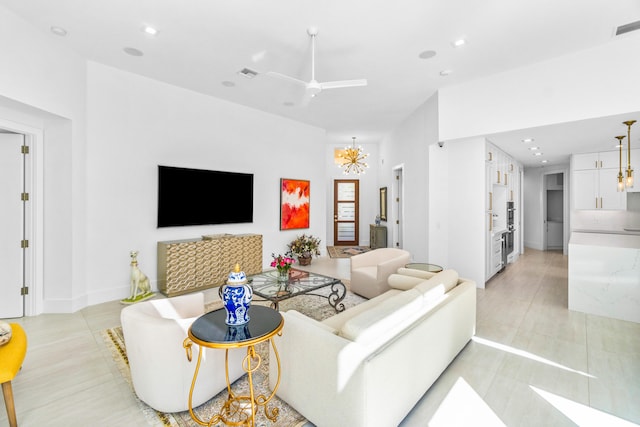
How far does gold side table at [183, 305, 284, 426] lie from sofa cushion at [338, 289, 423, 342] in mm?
441

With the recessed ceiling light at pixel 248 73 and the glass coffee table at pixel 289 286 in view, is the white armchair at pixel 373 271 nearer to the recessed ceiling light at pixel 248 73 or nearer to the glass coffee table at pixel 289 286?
the glass coffee table at pixel 289 286

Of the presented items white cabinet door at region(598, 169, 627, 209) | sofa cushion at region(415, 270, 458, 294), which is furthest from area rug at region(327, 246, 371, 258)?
white cabinet door at region(598, 169, 627, 209)

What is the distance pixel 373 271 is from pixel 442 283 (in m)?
1.60

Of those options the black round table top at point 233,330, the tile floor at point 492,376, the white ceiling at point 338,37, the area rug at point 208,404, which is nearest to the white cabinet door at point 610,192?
the white ceiling at point 338,37

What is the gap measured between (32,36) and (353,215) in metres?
8.19

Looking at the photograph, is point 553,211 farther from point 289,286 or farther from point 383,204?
point 289,286

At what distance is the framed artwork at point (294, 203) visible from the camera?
21.0 ft

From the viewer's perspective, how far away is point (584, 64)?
365cm

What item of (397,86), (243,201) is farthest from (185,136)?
(397,86)

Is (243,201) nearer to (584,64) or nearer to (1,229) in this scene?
(1,229)

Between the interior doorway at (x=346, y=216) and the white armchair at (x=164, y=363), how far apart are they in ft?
26.1

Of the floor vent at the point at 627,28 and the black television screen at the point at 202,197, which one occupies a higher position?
the floor vent at the point at 627,28

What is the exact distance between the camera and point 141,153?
4.41m

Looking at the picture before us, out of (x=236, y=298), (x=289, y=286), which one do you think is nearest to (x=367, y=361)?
(x=236, y=298)
